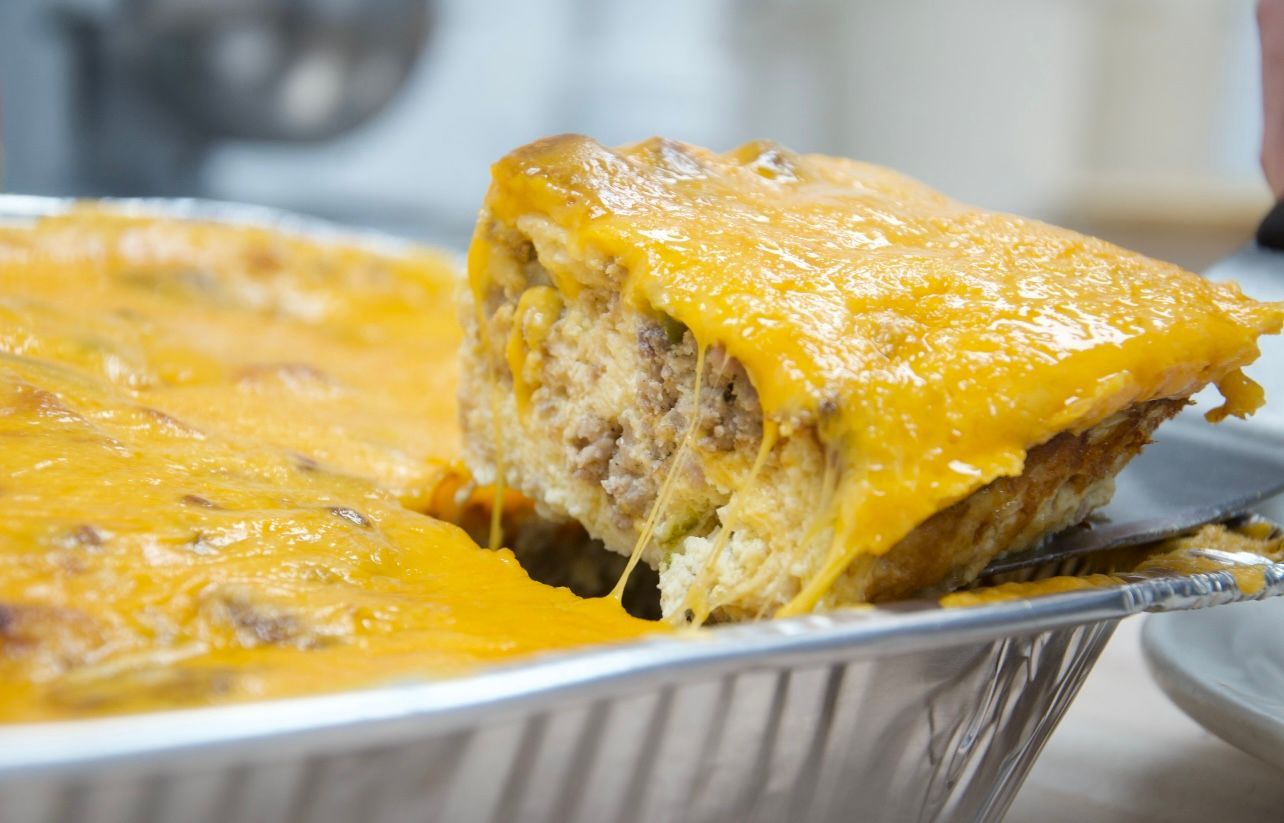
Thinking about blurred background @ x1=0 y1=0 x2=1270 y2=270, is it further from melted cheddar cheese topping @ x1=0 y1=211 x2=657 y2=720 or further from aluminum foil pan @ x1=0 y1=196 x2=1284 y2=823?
aluminum foil pan @ x1=0 y1=196 x2=1284 y2=823

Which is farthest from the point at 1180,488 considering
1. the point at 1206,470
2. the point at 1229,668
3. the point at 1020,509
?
the point at 1020,509

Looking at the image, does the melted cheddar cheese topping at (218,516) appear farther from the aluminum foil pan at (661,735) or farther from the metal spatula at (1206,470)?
the metal spatula at (1206,470)

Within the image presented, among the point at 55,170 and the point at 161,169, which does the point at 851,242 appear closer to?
the point at 161,169

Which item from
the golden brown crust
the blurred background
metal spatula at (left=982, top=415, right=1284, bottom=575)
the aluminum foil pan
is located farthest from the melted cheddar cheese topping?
the blurred background

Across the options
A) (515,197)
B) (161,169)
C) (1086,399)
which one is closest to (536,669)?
(1086,399)

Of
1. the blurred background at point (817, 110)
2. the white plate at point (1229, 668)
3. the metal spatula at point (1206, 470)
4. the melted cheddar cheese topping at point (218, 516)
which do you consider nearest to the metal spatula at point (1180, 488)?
the metal spatula at point (1206, 470)

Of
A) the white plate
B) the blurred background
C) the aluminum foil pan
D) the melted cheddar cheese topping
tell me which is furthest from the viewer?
the blurred background

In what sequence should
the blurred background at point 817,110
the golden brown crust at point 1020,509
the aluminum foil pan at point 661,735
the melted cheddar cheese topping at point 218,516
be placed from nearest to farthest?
the aluminum foil pan at point 661,735, the melted cheddar cheese topping at point 218,516, the golden brown crust at point 1020,509, the blurred background at point 817,110
